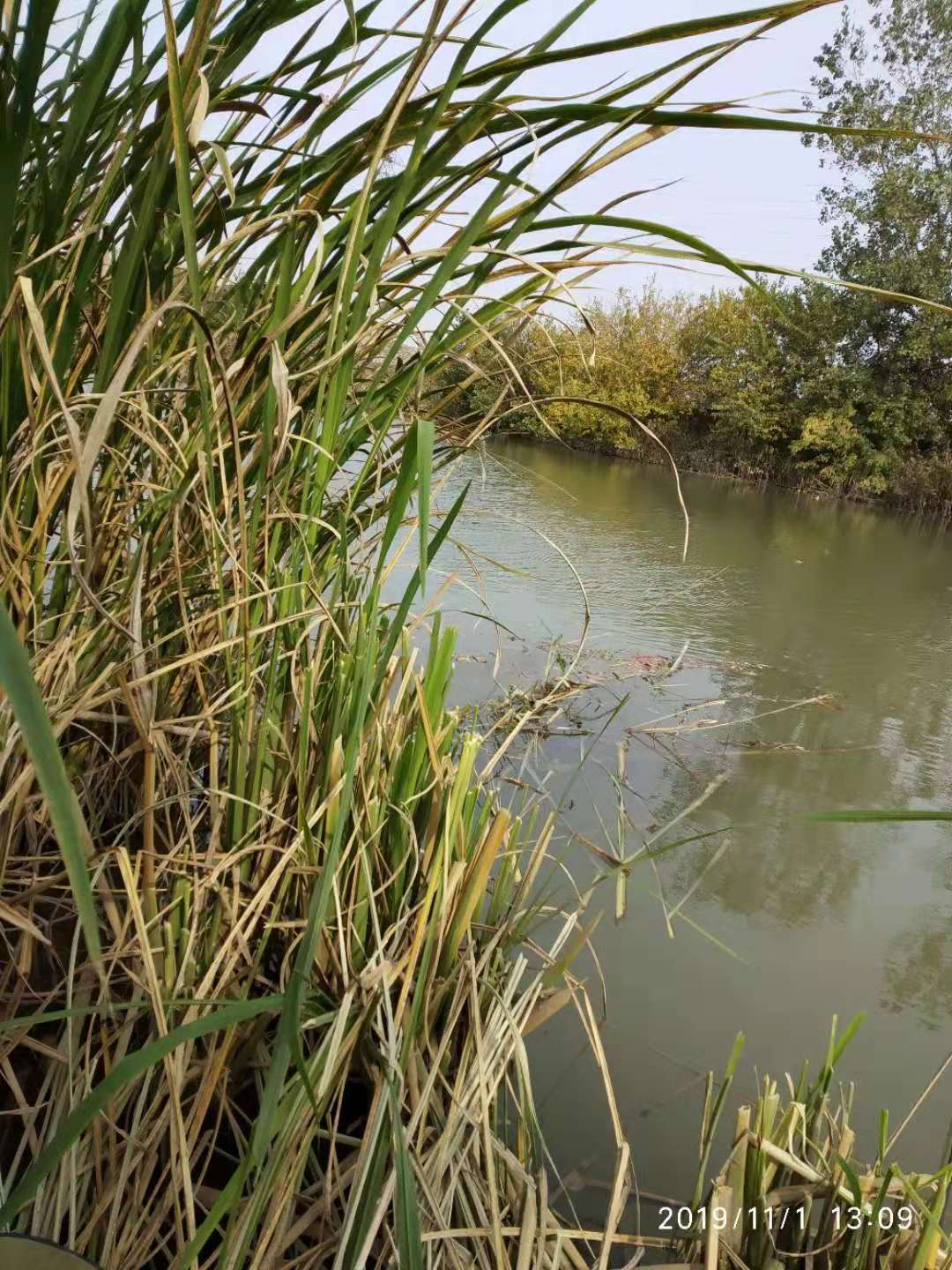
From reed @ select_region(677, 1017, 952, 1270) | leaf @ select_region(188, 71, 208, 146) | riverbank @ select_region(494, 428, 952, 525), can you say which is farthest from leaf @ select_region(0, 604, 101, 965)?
riverbank @ select_region(494, 428, 952, 525)

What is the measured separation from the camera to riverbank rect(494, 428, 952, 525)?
411 inches

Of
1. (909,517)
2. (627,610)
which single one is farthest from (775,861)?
(909,517)

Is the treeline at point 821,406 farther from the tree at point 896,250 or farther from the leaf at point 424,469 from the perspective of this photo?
the leaf at point 424,469

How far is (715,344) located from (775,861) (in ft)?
51.6

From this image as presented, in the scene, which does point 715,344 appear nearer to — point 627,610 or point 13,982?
point 627,610

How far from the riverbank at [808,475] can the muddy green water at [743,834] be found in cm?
523

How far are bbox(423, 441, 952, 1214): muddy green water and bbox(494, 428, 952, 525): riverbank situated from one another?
5232 millimetres

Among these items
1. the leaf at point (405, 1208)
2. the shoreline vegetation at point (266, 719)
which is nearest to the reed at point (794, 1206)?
the shoreline vegetation at point (266, 719)

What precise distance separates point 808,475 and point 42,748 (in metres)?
13.8

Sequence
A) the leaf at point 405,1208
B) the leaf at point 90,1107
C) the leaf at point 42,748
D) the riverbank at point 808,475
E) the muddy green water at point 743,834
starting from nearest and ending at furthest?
the leaf at point 42,748
the leaf at point 90,1107
the leaf at point 405,1208
the muddy green water at point 743,834
the riverbank at point 808,475

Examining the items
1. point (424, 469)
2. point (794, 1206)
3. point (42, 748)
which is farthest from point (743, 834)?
point (42, 748)

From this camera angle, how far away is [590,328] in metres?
0.56

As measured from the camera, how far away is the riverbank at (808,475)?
34.3ft

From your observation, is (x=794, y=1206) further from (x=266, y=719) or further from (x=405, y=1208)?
(x=266, y=719)
